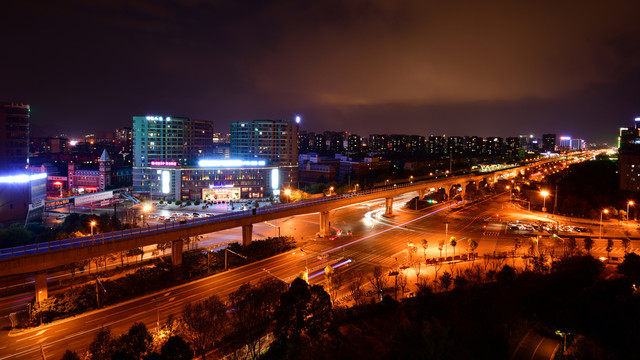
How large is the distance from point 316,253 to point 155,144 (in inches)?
2654

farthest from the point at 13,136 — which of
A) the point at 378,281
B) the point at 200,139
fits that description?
the point at 378,281

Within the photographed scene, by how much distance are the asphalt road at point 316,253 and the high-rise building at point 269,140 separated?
32.8 metres

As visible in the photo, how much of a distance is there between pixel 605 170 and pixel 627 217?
47091mm

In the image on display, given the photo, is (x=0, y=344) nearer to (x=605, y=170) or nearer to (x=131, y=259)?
(x=131, y=259)

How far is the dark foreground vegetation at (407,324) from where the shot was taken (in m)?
19.1

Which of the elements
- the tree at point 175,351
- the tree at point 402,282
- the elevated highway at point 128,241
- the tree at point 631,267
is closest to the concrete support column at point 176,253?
the elevated highway at point 128,241

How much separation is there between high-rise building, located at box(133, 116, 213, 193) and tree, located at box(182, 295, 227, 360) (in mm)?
67245

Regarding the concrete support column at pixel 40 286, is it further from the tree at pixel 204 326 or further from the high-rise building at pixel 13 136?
the high-rise building at pixel 13 136

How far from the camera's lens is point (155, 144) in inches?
3516

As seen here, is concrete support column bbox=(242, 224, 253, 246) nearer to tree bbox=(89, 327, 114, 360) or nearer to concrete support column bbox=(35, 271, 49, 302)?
concrete support column bbox=(35, 271, 49, 302)

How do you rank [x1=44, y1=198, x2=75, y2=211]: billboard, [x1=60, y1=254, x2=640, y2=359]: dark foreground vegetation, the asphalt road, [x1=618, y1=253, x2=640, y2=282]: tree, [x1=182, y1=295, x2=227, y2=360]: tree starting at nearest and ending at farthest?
[x1=182, y1=295, x2=227, y2=360]: tree → [x1=60, y1=254, x2=640, y2=359]: dark foreground vegetation → the asphalt road → [x1=618, y1=253, x2=640, y2=282]: tree → [x1=44, y1=198, x2=75, y2=211]: billboard

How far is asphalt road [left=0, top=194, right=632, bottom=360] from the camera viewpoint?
71.9 ft

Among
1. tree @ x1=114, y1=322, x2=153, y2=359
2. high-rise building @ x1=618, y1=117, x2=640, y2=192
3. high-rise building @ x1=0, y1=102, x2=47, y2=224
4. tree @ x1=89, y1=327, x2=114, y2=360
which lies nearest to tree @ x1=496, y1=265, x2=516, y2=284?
tree @ x1=114, y1=322, x2=153, y2=359

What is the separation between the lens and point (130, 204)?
7556 centimetres
